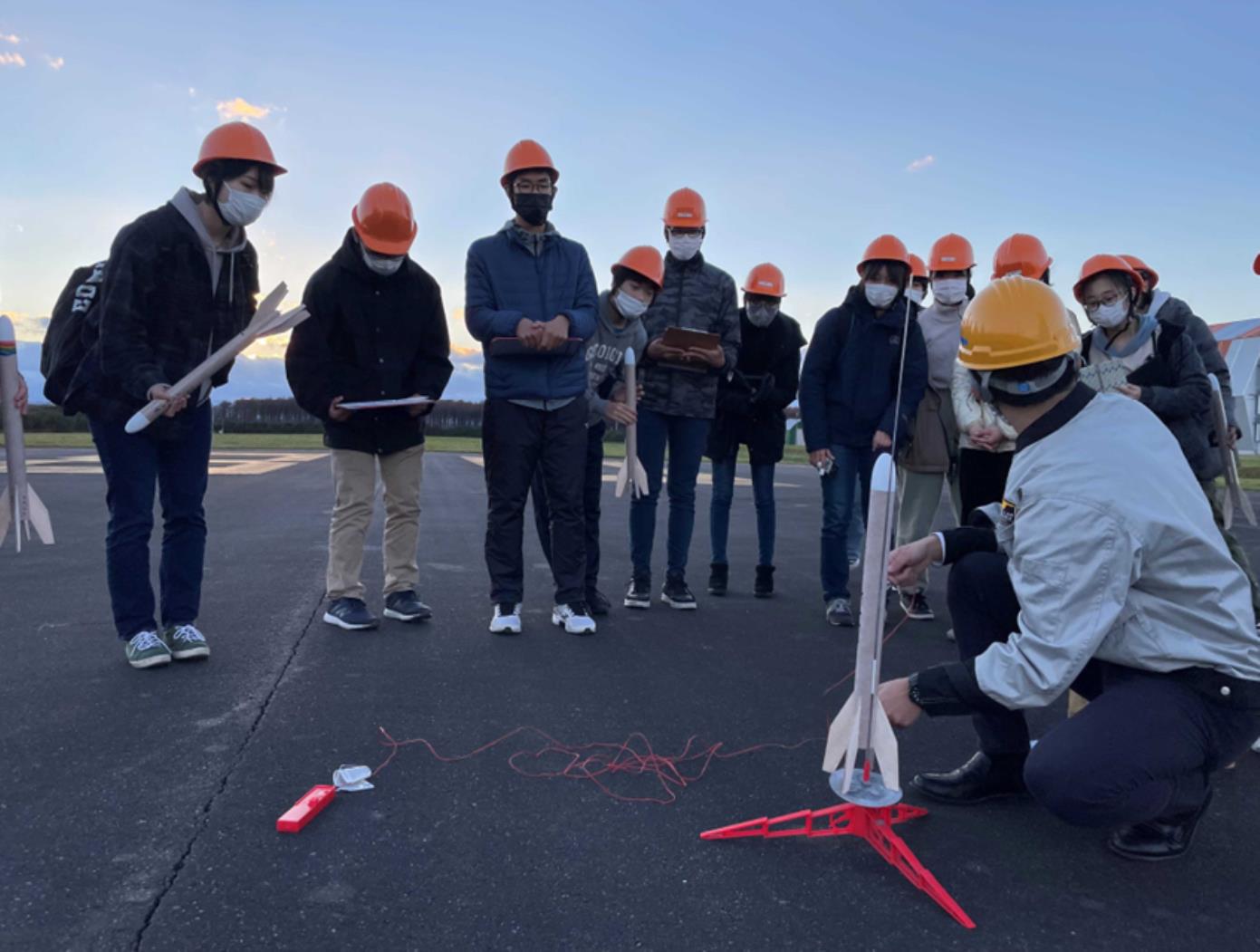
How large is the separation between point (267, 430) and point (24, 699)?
60.3 metres

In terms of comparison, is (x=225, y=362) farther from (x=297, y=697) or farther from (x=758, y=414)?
(x=758, y=414)

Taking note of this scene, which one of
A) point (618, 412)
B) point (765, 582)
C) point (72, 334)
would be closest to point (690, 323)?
point (618, 412)

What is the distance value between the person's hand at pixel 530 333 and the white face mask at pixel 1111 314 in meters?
2.74

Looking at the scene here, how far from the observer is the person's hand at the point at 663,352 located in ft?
18.3

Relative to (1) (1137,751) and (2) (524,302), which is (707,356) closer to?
(2) (524,302)

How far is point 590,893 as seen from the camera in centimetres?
231

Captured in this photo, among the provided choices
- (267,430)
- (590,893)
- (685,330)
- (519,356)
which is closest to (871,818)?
(590,893)

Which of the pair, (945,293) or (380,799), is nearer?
(380,799)

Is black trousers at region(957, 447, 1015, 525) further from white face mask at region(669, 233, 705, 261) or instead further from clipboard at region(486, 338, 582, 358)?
clipboard at region(486, 338, 582, 358)

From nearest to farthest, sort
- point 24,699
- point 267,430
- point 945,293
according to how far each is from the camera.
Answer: point 24,699 → point 945,293 → point 267,430

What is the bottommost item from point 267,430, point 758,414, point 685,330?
point 267,430

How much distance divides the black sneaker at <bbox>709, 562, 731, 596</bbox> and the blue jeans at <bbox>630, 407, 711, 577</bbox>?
0.53 metres

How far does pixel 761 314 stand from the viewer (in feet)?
21.1

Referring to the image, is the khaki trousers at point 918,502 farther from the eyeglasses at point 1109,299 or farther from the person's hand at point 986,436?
the eyeglasses at point 1109,299
